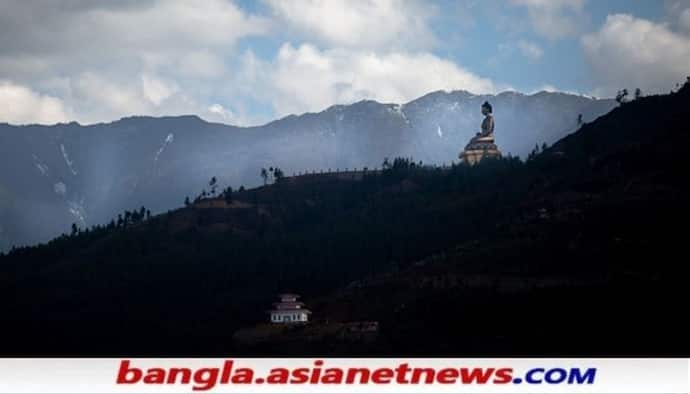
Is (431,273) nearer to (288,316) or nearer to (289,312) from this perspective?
(289,312)

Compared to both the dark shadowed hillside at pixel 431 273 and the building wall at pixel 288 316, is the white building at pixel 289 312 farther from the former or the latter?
the dark shadowed hillside at pixel 431 273

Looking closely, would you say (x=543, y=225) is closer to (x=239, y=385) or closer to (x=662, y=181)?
(x=662, y=181)

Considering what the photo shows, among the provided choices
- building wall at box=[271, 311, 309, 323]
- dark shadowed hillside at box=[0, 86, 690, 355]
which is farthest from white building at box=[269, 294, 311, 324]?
dark shadowed hillside at box=[0, 86, 690, 355]

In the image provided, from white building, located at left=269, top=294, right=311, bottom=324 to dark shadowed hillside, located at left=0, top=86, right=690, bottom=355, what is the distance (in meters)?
1.64

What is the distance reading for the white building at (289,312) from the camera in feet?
476

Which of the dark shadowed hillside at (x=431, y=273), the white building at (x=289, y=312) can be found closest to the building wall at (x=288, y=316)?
the white building at (x=289, y=312)

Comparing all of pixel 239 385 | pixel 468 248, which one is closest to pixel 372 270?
pixel 468 248

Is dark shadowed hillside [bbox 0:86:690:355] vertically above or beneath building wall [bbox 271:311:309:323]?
above

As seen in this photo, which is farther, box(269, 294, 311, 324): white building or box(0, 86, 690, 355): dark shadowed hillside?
box(269, 294, 311, 324): white building

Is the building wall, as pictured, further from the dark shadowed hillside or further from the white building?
the dark shadowed hillside

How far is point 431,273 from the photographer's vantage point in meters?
150

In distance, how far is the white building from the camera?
145 metres

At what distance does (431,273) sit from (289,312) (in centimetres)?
1447

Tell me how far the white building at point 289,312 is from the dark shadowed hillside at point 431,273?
1640 millimetres
